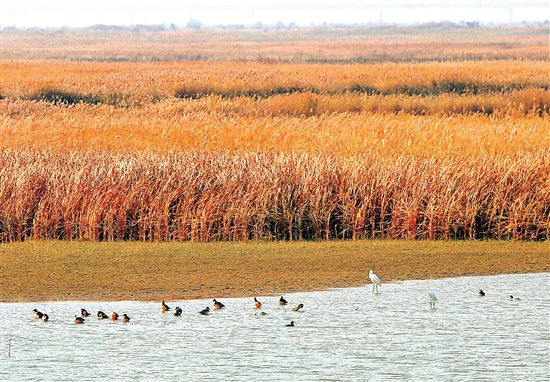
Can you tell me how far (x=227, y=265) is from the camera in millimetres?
10680

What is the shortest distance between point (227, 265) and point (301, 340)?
10.6 feet

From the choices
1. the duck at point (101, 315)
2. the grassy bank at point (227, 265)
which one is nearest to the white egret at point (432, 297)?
the grassy bank at point (227, 265)

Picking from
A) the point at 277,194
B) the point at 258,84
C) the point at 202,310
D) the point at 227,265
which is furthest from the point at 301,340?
the point at 258,84

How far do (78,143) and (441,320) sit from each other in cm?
1132

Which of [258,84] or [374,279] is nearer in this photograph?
[374,279]

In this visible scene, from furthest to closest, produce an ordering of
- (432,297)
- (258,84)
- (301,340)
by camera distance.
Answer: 1. (258,84)
2. (432,297)
3. (301,340)

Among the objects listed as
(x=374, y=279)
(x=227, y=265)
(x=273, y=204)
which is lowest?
(x=227, y=265)

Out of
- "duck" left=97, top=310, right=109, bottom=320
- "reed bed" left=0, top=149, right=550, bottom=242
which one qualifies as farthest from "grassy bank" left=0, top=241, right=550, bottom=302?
"duck" left=97, top=310, right=109, bottom=320

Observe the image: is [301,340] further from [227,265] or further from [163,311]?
[227,265]

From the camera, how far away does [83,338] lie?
7.54 m

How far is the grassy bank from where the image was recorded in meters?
9.58

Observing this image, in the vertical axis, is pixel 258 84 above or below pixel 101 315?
below

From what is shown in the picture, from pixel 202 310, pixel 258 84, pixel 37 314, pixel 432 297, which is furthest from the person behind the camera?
pixel 258 84

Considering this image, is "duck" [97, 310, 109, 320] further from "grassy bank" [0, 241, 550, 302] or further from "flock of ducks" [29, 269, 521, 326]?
"grassy bank" [0, 241, 550, 302]
